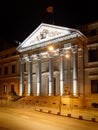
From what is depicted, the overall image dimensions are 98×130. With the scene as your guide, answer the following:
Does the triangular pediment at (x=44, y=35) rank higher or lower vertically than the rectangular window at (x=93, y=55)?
higher

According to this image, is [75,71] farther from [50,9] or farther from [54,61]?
[50,9]

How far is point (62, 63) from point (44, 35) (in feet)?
20.1

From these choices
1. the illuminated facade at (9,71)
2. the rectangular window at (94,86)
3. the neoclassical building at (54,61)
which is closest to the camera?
the rectangular window at (94,86)

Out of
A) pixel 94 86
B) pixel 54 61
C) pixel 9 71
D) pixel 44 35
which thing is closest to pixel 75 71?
pixel 94 86

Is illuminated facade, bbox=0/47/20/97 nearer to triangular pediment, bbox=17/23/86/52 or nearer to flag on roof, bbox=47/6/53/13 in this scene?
triangular pediment, bbox=17/23/86/52

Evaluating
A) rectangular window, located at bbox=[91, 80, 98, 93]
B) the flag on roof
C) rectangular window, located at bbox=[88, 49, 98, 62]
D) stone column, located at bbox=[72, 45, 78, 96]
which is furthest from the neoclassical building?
the flag on roof

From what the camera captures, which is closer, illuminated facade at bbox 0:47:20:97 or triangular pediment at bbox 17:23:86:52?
triangular pediment at bbox 17:23:86:52

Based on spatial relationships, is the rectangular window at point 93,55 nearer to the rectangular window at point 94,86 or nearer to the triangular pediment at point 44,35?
the rectangular window at point 94,86

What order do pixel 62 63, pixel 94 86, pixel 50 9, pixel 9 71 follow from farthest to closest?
1. pixel 9 71
2. pixel 62 63
3. pixel 50 9
4. pixel 94 86

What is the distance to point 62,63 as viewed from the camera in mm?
36500

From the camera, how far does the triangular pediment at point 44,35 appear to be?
36.5 m

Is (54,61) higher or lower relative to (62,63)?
higher

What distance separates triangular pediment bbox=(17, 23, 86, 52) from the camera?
3650cm

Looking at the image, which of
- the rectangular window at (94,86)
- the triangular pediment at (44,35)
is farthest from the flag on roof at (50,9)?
the rectangular window at (94,86)
